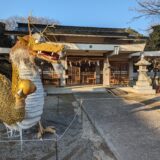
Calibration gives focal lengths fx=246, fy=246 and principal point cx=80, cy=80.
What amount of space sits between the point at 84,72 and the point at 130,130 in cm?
1339

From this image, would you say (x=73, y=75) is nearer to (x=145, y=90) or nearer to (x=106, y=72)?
(x=106, y=72)

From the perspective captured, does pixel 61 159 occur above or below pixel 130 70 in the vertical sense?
below

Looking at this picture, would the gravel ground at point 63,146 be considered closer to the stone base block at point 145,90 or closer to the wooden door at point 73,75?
the stone base block at point 145,90

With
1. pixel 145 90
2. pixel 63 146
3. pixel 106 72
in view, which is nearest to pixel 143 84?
pixel 145 90

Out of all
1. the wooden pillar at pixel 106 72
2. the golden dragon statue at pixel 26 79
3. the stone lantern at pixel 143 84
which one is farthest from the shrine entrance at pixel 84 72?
the golden dragon statue at pixel 26 79

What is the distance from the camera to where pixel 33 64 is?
14.1ft

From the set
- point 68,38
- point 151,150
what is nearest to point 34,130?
point 151,150

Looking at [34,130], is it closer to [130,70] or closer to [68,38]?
[68,38]

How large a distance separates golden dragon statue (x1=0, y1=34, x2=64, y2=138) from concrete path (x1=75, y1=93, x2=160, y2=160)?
156 cm

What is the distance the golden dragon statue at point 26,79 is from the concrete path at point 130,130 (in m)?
1.56

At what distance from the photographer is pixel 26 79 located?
3.73 metres

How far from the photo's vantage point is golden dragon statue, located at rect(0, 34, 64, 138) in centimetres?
381

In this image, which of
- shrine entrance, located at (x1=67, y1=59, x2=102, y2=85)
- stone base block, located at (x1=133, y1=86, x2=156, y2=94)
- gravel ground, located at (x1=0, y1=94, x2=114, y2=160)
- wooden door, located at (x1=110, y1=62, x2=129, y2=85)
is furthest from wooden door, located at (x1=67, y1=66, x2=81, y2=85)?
gravel ground, located at (x1=0, y1=94, x2=114, y2=160)

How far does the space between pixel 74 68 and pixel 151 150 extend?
14.4 m
